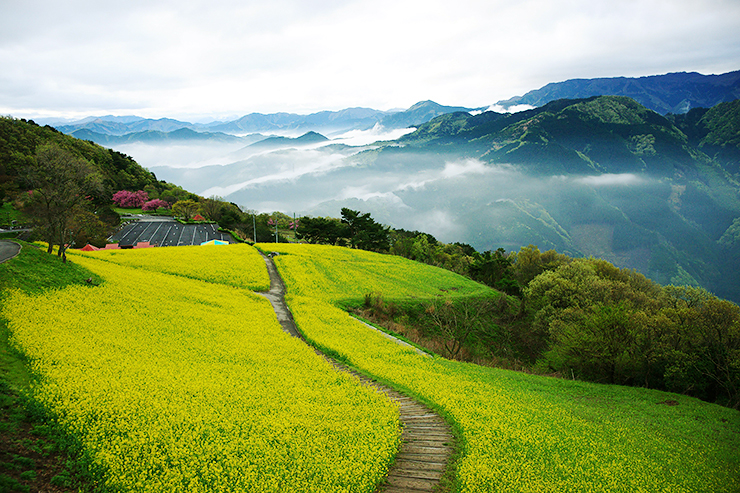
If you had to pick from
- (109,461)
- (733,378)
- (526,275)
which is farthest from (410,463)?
(526,275)

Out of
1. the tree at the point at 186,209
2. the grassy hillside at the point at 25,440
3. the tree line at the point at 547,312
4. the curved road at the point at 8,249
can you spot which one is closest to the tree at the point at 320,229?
the tree line at the point at 547,312

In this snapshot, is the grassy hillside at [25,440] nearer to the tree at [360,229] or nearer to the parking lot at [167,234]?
the parking lot at [167,234]

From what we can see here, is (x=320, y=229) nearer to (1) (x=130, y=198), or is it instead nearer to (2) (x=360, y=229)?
(2) (x=360, y=229)

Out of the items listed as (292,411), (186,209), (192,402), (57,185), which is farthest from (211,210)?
(292,411)

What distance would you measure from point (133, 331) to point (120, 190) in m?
132

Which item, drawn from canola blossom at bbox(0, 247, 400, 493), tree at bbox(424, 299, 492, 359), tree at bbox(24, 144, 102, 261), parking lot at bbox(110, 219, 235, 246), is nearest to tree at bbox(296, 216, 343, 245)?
parking lot at bbox(110, 219, 235, 246)

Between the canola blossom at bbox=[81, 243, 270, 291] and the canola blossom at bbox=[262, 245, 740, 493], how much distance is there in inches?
563

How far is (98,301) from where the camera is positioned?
19922 millimetres

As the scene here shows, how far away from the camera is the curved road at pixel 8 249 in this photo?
19956 millimetres

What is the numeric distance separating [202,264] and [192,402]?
105ft

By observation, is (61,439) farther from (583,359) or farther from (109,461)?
(583,359)

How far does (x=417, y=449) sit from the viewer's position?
11.8 meters

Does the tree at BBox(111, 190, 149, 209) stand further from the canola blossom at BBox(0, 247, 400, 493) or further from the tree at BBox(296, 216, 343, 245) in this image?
the canola blossom at BBox(0, 247, 400, 493)

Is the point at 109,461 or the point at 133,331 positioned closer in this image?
the point at 109,461
